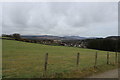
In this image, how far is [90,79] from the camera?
17.9 ft

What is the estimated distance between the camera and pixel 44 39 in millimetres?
59375

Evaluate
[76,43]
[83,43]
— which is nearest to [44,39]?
[76,43]

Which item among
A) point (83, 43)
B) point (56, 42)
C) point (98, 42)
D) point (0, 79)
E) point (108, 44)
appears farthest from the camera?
point (83, 43)

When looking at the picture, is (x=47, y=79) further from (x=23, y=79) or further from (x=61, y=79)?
(x=23, y=79)

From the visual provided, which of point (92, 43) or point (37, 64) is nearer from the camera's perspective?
point (37, 64)

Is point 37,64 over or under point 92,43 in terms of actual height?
under

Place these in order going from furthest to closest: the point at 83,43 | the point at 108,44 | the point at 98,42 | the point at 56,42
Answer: the point at 83,43
the point at 56,42
the point at 98,42
the point at 108,44

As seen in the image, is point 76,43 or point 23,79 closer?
point 23,79

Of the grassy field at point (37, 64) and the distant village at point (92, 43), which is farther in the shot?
the distant village at point (92, 43)

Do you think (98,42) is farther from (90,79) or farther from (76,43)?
(90,79)

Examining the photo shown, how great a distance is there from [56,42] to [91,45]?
20992mm

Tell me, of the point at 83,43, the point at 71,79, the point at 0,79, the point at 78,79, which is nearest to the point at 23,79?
the point at 0,79

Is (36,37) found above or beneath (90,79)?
above

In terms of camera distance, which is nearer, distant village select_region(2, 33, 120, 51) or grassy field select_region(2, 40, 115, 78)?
grassy field select_region(2, 40, 115, 78)
